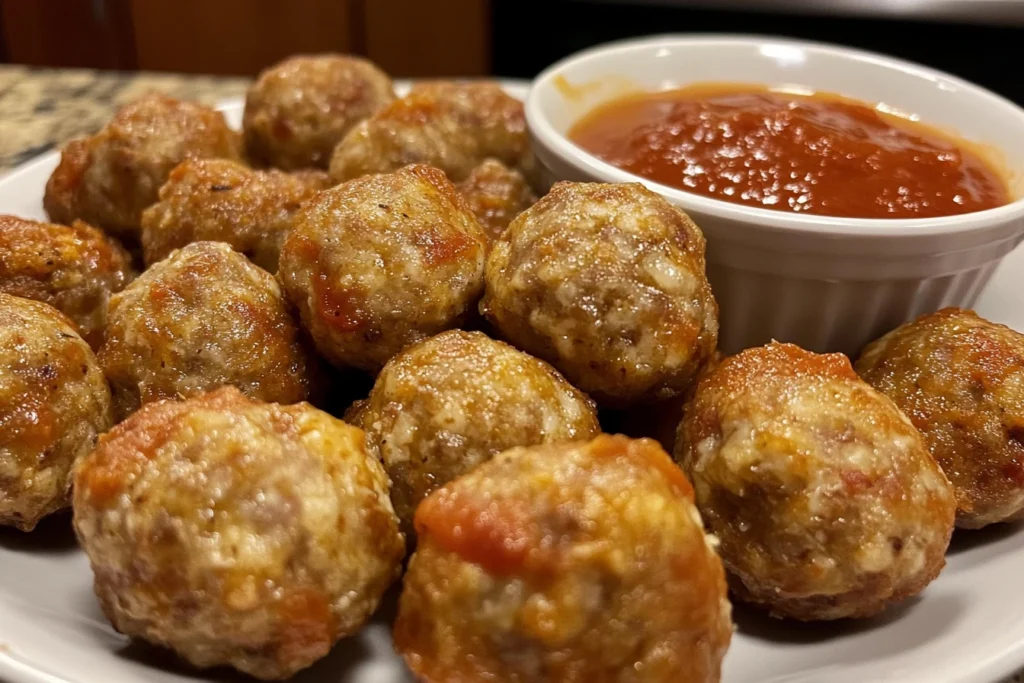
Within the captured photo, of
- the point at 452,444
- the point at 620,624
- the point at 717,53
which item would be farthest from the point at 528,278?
the point at 717,53

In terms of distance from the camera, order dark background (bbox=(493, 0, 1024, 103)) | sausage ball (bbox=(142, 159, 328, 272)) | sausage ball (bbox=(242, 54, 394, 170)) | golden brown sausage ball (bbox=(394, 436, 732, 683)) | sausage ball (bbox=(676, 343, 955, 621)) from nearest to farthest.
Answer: golden brown sausage ball (bbox=(394, 436, 732, 683)), sausage ball (bbox=(676, 343, 955, 621)), sausage ball (bbox=(142, 159, 328, 272)), sausage ball (bbox=(242, 54, 394, 170)), dark background (bbox=(493, 0, 1024, 103))

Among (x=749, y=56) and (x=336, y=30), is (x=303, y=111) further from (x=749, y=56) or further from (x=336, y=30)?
(x=336, y=30)

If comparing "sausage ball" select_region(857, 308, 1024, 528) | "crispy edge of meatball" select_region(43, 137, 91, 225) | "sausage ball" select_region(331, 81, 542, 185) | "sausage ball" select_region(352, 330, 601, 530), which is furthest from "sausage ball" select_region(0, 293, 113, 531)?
"sausage ball" select_region(857, 308, 1024, 528)

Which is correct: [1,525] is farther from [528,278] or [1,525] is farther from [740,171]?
[740,171]

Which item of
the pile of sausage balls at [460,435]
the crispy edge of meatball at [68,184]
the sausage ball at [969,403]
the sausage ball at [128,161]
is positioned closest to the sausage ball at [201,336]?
the pile of sausage balls at [460,435]

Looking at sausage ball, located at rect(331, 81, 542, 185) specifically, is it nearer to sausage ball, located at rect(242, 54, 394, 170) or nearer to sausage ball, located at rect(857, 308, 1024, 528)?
sausage ball, located at rect(242, 54, 394, 170)

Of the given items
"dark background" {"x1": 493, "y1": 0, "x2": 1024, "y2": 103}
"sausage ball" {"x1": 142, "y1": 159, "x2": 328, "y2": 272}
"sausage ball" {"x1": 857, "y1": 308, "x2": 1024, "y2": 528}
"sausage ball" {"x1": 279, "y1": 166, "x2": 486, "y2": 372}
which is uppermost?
"sausage ball" {"x1": 279, "y1": 166, "x2": 486, "y2": 372}

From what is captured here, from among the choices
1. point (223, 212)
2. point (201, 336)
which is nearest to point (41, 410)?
point (201, 336)
